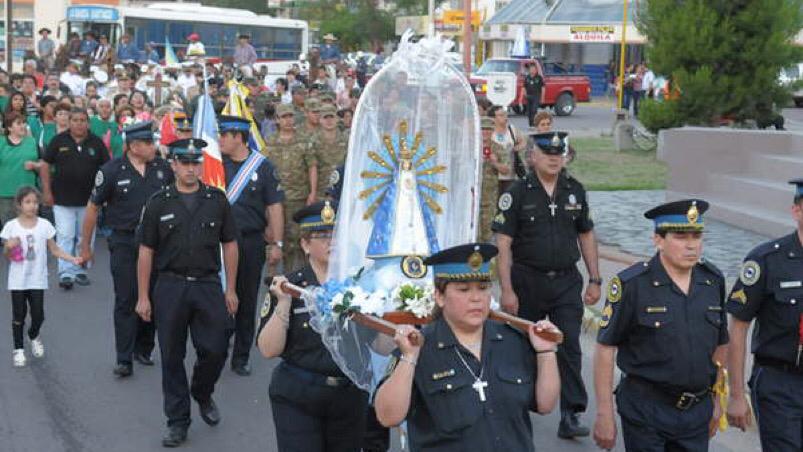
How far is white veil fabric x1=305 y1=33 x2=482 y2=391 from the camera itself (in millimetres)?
7250

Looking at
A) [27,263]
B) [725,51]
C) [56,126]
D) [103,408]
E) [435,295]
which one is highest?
[725,51]

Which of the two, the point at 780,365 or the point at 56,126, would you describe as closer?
the point at 780,365

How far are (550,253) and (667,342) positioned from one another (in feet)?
8.10

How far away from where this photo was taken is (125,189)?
10203mm

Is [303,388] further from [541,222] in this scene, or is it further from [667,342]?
[541,222]

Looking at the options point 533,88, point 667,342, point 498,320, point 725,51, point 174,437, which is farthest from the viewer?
point 533,88

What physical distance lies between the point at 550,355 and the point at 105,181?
627 centimetres

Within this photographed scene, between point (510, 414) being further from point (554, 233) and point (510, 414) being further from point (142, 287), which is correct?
point (142, 287)

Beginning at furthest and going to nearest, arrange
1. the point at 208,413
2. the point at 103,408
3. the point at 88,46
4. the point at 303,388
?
the point at 88,46, the point at 103,408, the point at 208,413, the point at 303,388

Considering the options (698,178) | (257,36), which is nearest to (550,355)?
(698,178)

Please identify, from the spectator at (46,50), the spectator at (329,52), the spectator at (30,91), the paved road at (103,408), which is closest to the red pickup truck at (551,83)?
the spectator at (329,52)

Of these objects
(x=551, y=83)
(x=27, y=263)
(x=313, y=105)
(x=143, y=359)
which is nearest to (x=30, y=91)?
(x=313, y=105)

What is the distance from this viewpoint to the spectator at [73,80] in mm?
26312

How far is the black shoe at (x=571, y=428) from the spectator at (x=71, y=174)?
21.9 ft
